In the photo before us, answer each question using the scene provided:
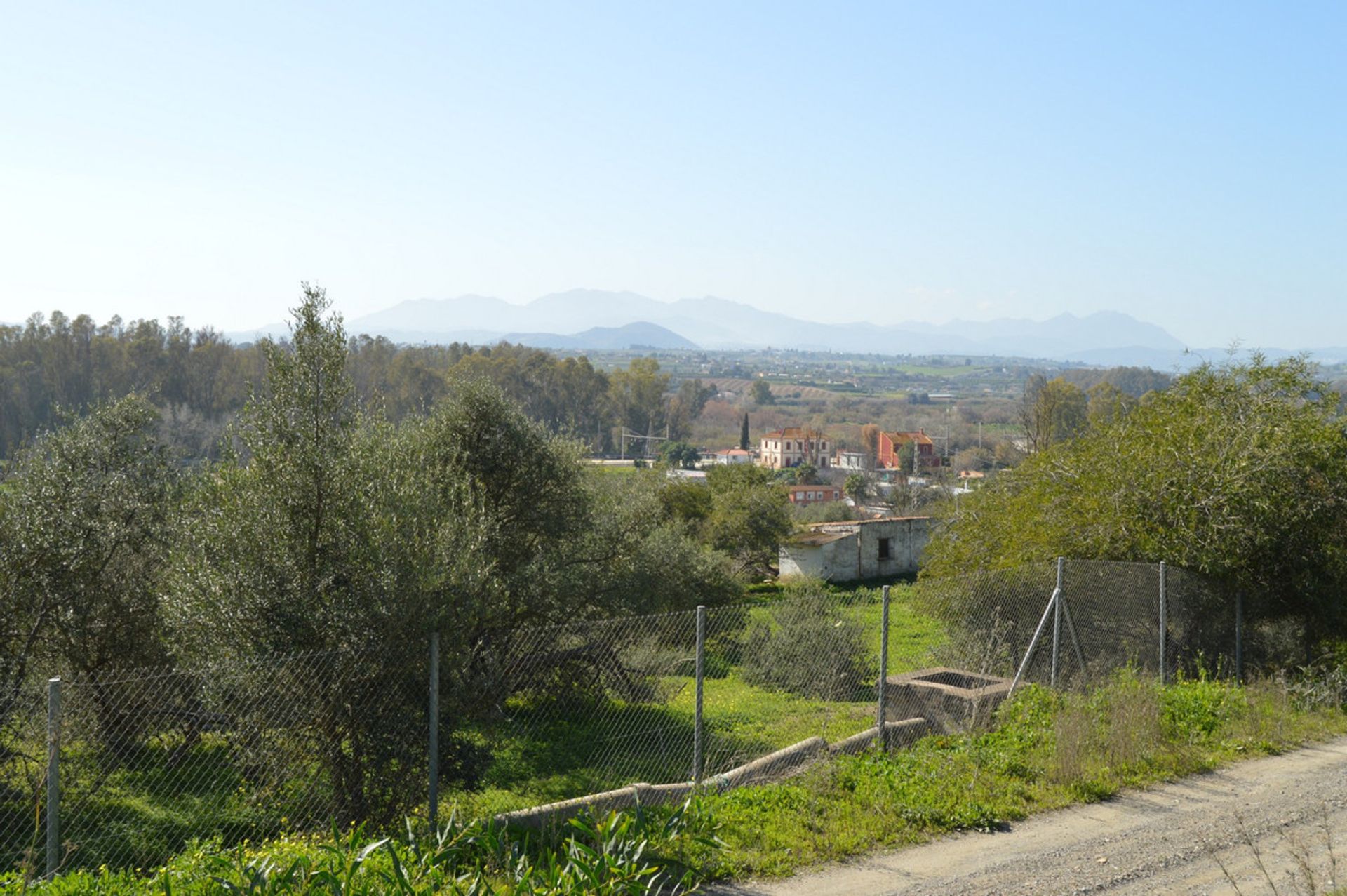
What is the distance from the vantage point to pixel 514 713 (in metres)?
14.0

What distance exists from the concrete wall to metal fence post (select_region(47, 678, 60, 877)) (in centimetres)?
2921

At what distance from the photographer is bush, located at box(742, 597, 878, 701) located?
15805 millimetres

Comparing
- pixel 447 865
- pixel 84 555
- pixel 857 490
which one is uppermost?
pixel 84 555

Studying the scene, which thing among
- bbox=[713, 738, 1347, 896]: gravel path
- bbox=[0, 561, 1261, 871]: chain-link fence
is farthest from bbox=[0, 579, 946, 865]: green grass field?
bbox=[713, 738, 1347, 896]: gravel path

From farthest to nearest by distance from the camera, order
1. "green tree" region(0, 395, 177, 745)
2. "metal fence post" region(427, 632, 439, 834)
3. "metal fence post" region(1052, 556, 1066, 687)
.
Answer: "green tree" region(0, 395, 177, 745), "metal fence post" region(1052, 556, 1066, 687), "metal fence post" region(427, 632, 439, 834)

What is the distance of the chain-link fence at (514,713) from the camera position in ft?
23.1

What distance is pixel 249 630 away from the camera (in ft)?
24.2

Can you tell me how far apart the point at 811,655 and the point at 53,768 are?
42.2ft

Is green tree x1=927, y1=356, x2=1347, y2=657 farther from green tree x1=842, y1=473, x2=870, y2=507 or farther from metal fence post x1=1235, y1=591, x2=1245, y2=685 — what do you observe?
green tree x1=842, y1=473, x2=870, y2=507

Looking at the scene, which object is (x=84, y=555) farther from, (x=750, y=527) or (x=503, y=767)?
(x=750, y=527)

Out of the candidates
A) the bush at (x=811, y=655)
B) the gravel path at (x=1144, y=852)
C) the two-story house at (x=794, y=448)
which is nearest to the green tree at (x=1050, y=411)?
the bush at (x=811, y=655)

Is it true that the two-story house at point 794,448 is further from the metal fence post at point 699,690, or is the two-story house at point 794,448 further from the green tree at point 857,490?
the metal fence post at point 699,690

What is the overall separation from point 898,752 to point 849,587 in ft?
83.7

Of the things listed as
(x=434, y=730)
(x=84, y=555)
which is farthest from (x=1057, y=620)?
(x=84, y=555)
